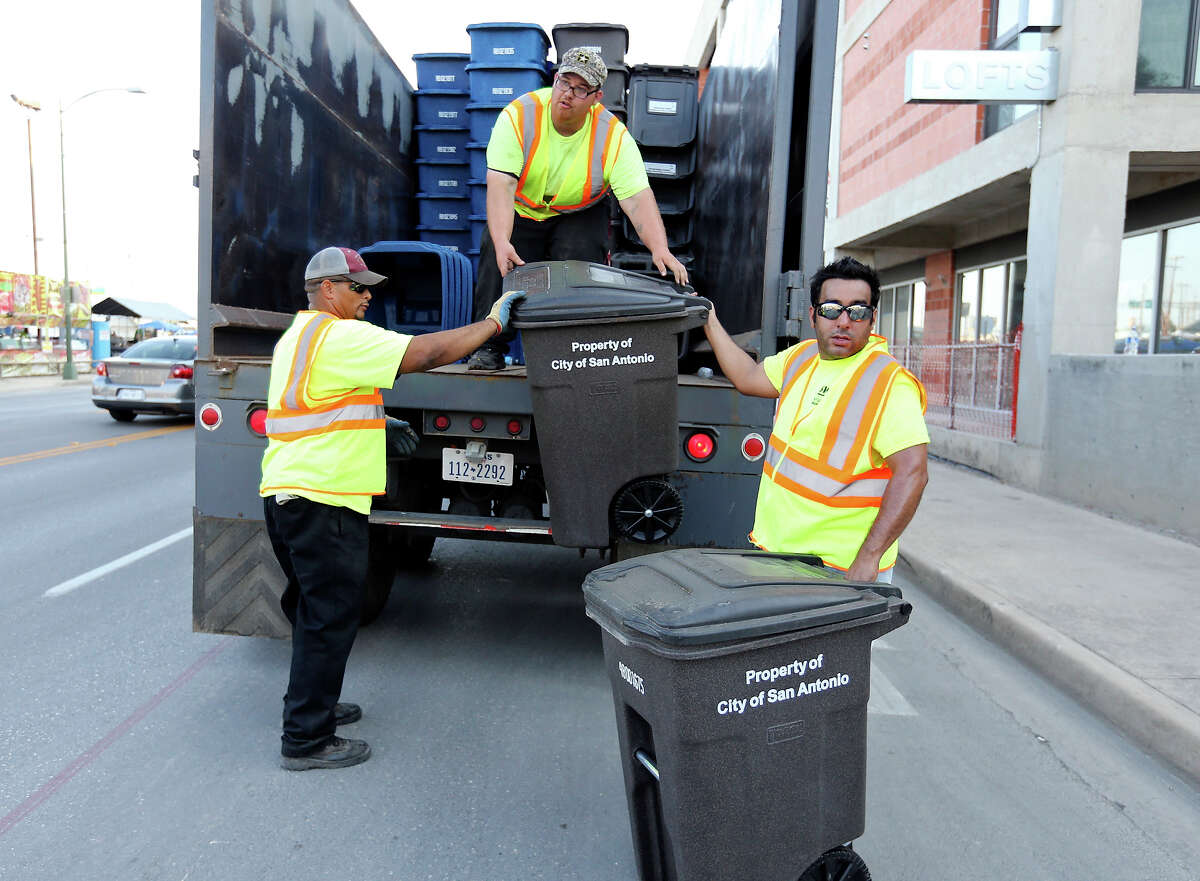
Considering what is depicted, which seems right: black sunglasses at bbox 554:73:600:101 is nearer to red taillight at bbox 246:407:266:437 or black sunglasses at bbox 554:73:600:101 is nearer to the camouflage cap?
the camouflage cap

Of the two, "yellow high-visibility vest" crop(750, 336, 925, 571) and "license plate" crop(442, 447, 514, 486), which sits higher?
"yellow high-visibility vest" crop(750, 336, 925, 571)

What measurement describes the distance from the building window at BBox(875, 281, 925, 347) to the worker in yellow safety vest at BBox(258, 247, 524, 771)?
16125 millimetres

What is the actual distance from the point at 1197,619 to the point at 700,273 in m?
3.45

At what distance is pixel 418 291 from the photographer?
5508mm

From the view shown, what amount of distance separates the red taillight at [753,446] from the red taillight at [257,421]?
2.11 meters

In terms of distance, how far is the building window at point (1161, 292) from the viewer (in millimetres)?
10750

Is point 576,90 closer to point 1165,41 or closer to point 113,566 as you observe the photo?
point 113,566

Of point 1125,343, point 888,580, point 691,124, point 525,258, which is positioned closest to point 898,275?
point 1125,343

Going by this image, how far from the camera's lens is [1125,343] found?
1190 centimetres

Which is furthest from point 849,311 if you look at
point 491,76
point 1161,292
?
point 1161,292

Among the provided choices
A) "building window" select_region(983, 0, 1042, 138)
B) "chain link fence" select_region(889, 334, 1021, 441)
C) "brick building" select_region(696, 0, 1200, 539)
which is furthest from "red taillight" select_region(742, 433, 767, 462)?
"building window" select_region(983, 0, 1042, 138)

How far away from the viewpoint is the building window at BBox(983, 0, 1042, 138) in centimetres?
1135

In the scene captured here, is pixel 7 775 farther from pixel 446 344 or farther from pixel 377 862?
pixel 446 344

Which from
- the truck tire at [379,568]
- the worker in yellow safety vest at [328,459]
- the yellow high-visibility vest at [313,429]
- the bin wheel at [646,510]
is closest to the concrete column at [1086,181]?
the bin wheel at [646,510]
